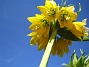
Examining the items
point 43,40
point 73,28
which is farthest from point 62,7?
point 43,40

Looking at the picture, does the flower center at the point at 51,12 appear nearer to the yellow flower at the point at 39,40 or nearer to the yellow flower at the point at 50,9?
the yellow flower at the point at 50,9

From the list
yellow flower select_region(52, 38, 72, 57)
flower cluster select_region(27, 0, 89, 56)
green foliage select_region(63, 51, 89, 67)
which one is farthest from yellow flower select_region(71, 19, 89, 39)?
green foliage select_region(63, 51, 89, 67)

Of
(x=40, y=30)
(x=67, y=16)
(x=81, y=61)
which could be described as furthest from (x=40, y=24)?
(x=81, y=61)

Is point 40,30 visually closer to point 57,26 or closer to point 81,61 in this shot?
point 57,26

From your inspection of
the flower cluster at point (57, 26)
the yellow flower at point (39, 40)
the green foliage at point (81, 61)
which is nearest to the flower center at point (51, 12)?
the flower cluster at point (57, 26)

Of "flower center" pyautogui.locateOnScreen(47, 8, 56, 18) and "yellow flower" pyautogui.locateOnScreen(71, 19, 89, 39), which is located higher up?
"flower center" pyautogui.locateOnScreen(47, 8, 56, 18)

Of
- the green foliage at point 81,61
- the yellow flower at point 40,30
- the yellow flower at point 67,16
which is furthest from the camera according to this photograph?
the green foliage at point 81,61

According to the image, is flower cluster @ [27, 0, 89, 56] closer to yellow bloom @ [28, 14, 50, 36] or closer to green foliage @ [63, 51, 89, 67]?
yellow bloom @ [28, 14, 50, 36]
